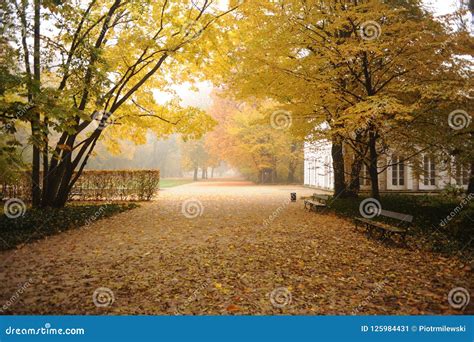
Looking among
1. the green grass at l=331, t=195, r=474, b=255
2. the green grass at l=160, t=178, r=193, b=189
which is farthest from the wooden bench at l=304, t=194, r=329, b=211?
the green grass at l=160, t=178, r=193, b=189

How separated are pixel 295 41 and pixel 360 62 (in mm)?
2267

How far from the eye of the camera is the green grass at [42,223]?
771cm

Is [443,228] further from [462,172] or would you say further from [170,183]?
[170,183]

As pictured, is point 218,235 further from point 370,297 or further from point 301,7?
point 301,7

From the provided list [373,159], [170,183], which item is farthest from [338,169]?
[170,183]

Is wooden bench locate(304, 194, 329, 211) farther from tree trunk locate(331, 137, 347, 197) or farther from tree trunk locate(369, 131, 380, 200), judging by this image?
tree trunk locate(369, 131, 380, 200)

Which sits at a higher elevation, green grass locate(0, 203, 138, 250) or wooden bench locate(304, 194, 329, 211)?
wooden bench locate(304, 194, 329, 211)

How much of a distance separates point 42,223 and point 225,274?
21.7ft

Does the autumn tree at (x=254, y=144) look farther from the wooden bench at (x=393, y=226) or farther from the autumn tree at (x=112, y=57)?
the wooden bench at (x=393, y=226)

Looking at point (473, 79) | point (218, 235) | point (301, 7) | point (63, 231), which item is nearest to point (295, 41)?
point (301, 7)

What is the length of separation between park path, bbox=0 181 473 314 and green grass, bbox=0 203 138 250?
41 cm

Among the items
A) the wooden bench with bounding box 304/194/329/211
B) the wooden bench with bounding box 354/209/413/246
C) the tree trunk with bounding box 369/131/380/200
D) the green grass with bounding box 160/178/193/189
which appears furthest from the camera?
the green grass with bounding box 160/178/193/189

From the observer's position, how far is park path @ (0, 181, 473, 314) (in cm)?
405

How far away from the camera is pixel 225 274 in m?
5.24
